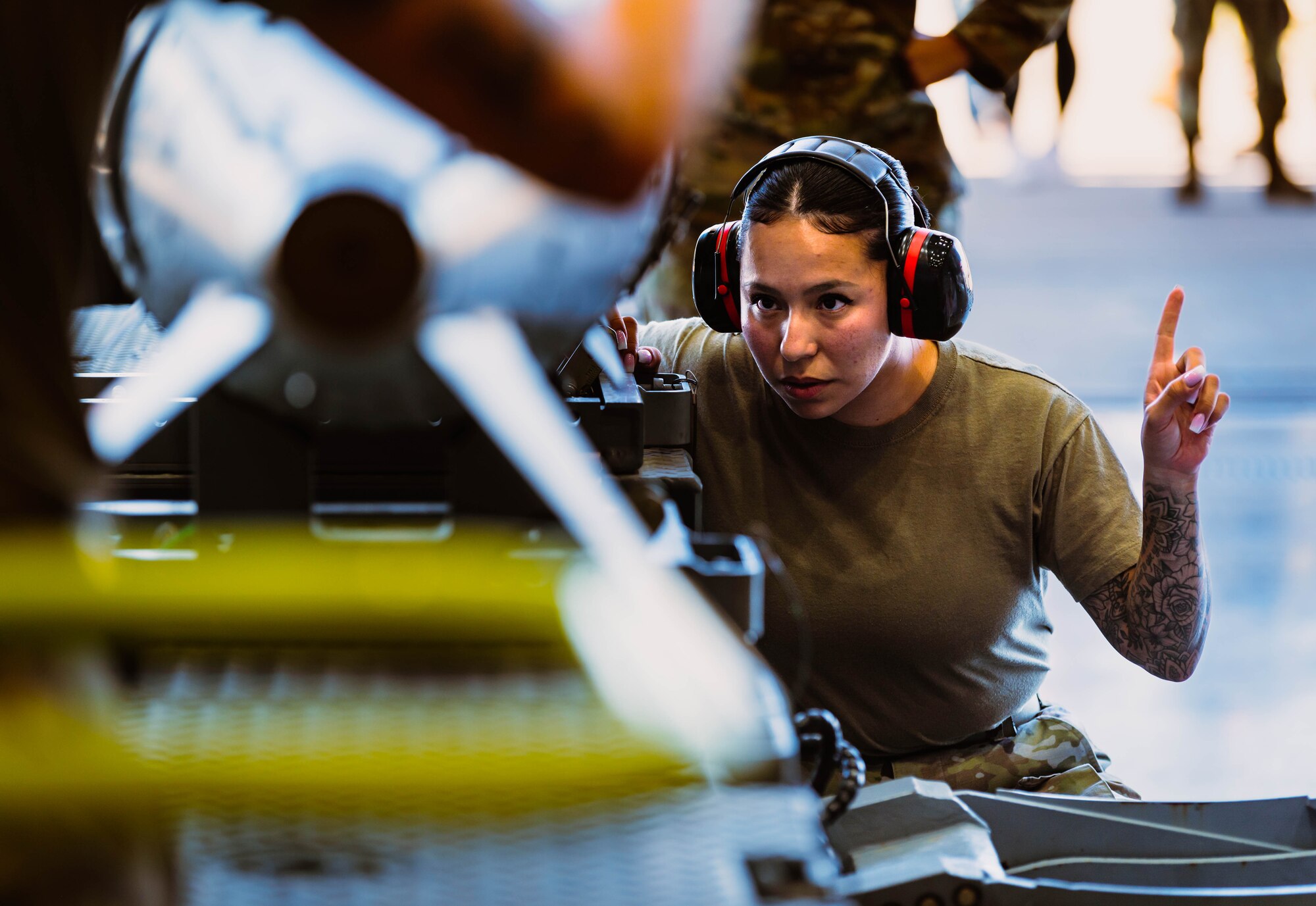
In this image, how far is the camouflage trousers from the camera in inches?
39.6

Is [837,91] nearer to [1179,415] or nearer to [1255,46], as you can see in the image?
[1179,415]

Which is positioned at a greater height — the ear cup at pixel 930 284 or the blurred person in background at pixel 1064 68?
the blurred person in background at pixel 1064 68

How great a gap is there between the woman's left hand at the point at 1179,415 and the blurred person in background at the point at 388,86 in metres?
0.60

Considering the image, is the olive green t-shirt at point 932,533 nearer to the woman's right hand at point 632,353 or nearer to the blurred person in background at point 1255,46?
Result: the woman's right hand at point 632,353

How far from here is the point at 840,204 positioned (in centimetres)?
99

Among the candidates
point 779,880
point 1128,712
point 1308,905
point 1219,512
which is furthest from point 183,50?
point 1219,512

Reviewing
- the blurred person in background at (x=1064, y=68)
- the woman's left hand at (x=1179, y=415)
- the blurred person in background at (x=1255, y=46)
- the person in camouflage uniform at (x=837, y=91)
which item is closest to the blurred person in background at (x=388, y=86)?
the woman's left hand at (x=1179, y=415)

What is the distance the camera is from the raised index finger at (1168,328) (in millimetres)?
978

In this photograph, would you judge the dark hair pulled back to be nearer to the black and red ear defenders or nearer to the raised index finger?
the black and red ear defenders

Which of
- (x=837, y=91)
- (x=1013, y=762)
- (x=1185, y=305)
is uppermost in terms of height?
(x=837, y=91)

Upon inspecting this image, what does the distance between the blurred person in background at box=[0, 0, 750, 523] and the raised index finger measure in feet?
2.15

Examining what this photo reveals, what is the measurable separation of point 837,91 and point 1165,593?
Answer: 3.59 ft

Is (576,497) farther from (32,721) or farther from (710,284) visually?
(710,284)

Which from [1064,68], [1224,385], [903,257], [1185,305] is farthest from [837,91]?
[1185,305]
